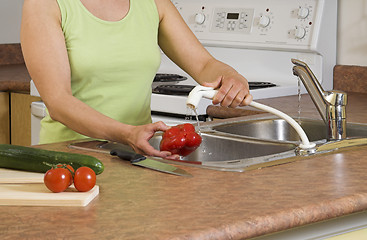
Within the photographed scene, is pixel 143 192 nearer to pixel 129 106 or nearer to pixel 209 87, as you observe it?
pixel 209 87

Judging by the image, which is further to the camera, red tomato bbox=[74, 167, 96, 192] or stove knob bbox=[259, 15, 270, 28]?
stove knob bbox=[259, 15, 270, 28]

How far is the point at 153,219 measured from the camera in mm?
1047

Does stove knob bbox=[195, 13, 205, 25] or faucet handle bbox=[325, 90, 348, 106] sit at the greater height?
stove knob bbox=[195, 13, 205, 25]

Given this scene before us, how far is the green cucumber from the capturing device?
1.29 meters

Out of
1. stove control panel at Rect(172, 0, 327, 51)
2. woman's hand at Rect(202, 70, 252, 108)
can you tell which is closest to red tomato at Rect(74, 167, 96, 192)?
woman's hand at Rect(202, 70, 252, 108)

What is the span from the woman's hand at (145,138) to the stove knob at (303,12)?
1.41 m

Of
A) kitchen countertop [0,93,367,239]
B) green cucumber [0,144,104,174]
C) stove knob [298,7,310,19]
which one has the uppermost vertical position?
stove knob [298,7,310,19]

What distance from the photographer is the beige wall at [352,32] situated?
8.83 ft

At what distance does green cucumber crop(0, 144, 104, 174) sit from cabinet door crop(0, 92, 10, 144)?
1879 millimetres

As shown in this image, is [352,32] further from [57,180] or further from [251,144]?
[57,180]

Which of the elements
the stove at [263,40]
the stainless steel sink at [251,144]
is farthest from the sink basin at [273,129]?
the stove at [263,40]

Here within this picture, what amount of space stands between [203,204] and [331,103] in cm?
70

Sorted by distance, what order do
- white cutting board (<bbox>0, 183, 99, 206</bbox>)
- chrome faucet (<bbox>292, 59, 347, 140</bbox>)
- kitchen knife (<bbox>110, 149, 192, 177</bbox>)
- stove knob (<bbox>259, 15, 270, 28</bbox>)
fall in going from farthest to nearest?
1. stove knob (<bbox>259, 15, 270, 28</bbox>)
2. chrome faucet (<bbox>292, 59, 347, 140</bbox>)
3. kitchen knife (<bbox>110, 149, 192, 177</bbox>)
4. white cutting board (<bbox>0, 183, 99, 206</bbox>)

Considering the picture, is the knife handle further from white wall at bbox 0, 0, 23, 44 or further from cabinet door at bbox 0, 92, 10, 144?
white wall at bbox 0, 0, 23, 44
